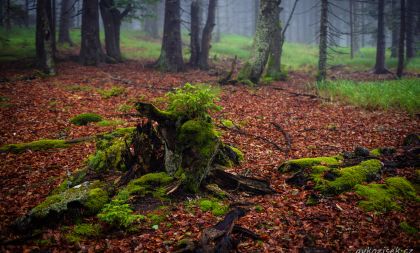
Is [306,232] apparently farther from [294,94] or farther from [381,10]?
[381,10]

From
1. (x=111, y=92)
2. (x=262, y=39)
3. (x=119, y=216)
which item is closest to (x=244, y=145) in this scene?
(x=119, y=216)

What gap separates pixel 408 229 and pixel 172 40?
17.2m

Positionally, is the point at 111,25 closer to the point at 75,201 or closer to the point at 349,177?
the point at 75,201

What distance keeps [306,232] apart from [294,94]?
1101 centimetres

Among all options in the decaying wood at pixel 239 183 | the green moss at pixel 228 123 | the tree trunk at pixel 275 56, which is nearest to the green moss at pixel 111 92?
the green moss at pixel 228 123

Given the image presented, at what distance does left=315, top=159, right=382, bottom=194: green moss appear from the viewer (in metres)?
6.00

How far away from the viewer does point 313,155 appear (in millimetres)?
8109

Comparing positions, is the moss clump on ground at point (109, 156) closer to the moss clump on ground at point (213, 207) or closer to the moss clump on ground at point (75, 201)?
the moss clump on ground at point (75, 201)

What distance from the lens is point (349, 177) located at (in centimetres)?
620

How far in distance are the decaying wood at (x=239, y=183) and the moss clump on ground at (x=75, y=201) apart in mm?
2220

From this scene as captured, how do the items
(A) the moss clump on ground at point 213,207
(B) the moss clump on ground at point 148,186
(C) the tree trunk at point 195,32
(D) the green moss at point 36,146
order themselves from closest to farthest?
(A) the moss clump on ground at point 213,207, (B) the moss clump on ground at point 148,186, (D) the green moss at point 36,146, (C) the tree trunk at point 195,32

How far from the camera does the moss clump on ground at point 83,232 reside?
467 cm

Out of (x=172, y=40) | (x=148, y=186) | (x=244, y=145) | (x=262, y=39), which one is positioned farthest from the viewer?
(x=172, y=40)

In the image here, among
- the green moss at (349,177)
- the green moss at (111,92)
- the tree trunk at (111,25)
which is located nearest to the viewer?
the green moss at (349,177)
